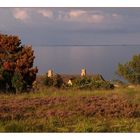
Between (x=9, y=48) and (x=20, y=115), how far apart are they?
3.20 feet

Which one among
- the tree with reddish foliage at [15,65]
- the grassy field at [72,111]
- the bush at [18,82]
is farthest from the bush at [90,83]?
the bush at [18,82]

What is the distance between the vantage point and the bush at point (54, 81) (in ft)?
43.7

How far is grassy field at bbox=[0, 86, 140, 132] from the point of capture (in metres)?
13.1

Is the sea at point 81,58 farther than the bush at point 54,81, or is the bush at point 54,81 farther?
the bush at point 54,81

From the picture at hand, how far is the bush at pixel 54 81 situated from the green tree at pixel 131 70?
33.5 inches

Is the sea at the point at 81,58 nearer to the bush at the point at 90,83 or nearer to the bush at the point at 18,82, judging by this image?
the bush at the point at 90,83

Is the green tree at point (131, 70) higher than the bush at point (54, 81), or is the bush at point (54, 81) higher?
the green tree at point (131, 70)

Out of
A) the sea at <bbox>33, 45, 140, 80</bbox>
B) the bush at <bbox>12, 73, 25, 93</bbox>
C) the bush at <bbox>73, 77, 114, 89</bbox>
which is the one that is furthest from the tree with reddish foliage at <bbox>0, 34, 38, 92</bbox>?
the bush at <bbox>73, 77, 114, 89</bbox>

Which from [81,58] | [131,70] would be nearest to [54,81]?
[81,58]

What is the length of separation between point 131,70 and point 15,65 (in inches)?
65.6

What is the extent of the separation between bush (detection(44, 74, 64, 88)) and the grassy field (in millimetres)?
75

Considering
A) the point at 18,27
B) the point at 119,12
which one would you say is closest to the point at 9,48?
the point at 18,27

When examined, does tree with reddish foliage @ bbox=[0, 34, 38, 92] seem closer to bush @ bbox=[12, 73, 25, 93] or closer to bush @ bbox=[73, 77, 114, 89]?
bush @ bbox=[12, 73, 25, 93]

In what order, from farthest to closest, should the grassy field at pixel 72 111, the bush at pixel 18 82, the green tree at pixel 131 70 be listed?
the bush at pixel 18 82 → the green tree at pixel 131 70 → the grassy field at pixel 72 111
